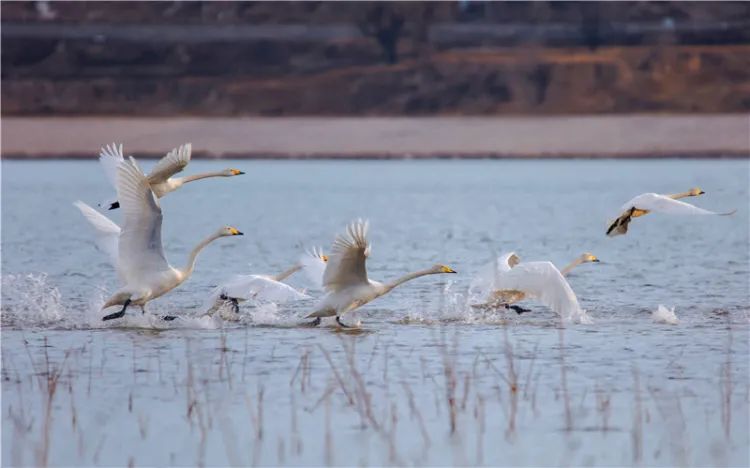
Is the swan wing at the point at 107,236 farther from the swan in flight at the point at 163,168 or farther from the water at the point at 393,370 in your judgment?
the water at the point at 393,370

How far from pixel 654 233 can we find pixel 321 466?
769 inches

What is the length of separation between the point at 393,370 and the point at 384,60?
143 feet

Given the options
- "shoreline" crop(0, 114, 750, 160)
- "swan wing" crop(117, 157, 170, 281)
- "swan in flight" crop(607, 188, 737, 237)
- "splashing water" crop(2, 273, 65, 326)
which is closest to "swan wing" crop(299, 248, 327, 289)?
"swan wing" crop(117, 157, 170, 281)

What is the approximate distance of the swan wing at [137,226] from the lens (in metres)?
12.8

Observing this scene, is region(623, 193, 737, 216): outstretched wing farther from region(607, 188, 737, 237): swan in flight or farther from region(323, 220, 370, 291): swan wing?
region(323, 220, 370, 291): swan wing

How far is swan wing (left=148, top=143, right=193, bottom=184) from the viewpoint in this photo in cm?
1363

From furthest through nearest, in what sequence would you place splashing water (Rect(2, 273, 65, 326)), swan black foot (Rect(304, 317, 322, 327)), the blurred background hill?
the blurred background hill → splashing water (Rect(2, 273, 65, 326)) → swan black foot (Rect(304, 317, 322, 327))

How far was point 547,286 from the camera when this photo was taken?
13.8 m

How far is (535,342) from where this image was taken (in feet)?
43.3

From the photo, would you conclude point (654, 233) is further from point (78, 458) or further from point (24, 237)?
point (78, 458)

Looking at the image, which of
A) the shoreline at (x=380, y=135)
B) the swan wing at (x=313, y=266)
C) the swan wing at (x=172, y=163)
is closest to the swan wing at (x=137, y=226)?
the swan wing at (x=172, y=163)

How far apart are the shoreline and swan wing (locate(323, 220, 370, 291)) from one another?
1503 inches

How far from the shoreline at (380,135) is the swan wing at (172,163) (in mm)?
37347

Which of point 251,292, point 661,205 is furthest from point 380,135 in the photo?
point 661,205
